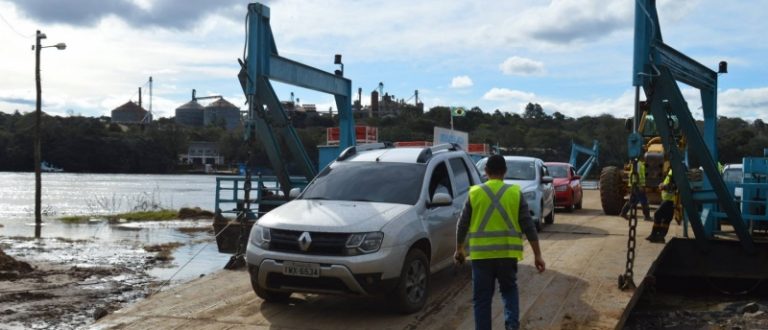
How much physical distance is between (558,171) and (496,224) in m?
17.5

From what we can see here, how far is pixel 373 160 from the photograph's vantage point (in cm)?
938

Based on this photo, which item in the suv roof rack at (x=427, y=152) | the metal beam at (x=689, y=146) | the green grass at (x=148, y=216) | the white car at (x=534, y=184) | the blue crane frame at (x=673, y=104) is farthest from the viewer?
the green grass at (x=148, y=216)

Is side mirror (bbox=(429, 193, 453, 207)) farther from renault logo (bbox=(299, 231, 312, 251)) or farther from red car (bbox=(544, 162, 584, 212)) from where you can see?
red car (bbox=(544, 162, 584, 212))

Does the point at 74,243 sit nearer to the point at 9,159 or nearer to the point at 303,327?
the point at 303,327

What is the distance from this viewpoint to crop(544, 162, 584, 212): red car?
22.3 m

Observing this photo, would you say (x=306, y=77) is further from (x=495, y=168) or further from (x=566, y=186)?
(x=495, y=168)

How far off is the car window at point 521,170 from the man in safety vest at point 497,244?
1050 centimetres

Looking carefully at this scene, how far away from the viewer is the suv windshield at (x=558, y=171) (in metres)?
23.1

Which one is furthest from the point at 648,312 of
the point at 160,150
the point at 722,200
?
the point at 160,150

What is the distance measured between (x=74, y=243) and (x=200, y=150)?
4271 inches

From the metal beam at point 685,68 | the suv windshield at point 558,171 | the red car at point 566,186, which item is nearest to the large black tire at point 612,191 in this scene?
the red car at point 566,186

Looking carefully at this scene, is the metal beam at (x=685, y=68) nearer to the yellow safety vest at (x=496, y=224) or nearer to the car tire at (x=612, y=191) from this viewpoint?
the yellow safety vest at (x=496, y=224)

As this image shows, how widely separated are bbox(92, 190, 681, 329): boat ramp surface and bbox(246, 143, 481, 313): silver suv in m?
0.32

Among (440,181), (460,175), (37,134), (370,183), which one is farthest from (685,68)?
(37,134)
